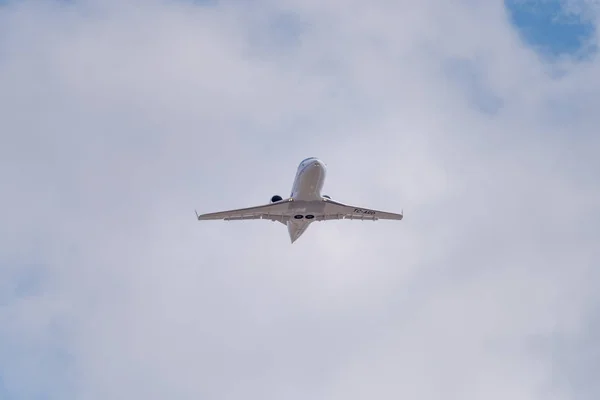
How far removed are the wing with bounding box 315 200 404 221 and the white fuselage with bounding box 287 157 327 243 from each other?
1.89 meters

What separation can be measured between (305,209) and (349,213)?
7.00 meters

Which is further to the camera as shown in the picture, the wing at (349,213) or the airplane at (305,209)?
the wing at (349,213)

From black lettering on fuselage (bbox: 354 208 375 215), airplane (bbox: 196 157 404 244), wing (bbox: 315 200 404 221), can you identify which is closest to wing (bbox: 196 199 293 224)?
airplane (bbox: 196 157 404 244)

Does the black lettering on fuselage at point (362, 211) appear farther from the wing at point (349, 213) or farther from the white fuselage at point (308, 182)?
the white fuselage at point (308, 182)

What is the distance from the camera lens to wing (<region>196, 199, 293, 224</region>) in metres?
108

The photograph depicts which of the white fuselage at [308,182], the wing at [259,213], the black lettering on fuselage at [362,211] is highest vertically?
the black lettering on fuselage at [362,211]

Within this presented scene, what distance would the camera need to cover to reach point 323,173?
10438cm

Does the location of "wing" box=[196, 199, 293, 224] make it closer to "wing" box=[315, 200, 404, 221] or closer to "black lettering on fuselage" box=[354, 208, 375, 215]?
"wing" box=[315, 200, 404, 221]

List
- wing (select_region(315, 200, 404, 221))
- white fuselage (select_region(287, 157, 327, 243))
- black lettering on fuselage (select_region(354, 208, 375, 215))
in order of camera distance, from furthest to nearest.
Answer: black lettering on fuselage (select_region(354, 208, 375, 215))
wing (select_region(315, 200, 404, 221))
white fuselage (select_region(287, 157, 327, 243))

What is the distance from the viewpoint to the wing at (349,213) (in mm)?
109812

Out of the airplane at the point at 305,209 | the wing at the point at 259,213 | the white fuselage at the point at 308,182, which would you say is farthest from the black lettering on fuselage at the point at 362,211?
the wing at the point at 259,213

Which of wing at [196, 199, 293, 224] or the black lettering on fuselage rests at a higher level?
the black lettering on fuselage

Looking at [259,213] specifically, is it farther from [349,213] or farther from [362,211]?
[362,211]

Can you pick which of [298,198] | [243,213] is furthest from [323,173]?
[243,213]
